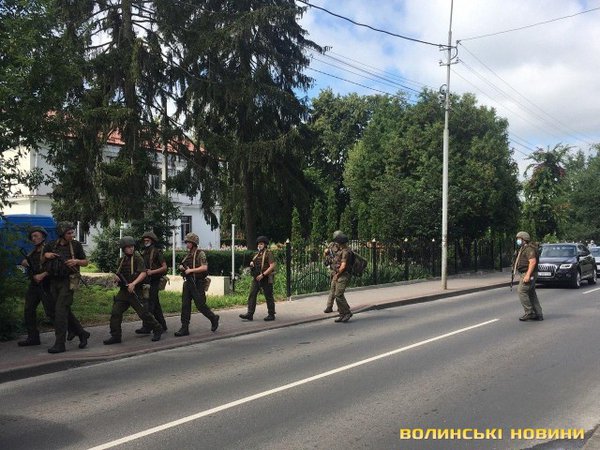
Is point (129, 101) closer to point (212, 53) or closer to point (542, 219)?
point (212, 53)

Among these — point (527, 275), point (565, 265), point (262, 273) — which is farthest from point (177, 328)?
point (565, 265)

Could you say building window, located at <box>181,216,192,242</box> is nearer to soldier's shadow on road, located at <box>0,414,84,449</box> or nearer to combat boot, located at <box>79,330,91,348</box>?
combat boot, located at <box>79,330,91,348</box>

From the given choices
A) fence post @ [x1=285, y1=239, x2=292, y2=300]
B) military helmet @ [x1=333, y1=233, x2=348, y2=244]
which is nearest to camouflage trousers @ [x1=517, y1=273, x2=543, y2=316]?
military helmet @ [x1=333, y1=233, x2=348, y2=244]

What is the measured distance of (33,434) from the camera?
5125mm

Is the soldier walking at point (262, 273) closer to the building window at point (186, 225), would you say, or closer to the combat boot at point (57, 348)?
the combat boot at point (57, 348)

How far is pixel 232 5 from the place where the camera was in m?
25.8

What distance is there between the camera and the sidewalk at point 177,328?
25.4 ft

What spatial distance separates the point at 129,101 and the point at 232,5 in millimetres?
8101

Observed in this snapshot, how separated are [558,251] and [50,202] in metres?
29.8

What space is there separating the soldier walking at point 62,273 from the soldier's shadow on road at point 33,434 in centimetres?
279

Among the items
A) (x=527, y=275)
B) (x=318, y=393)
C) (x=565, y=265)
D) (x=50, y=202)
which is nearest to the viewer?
(x=318, y=393)

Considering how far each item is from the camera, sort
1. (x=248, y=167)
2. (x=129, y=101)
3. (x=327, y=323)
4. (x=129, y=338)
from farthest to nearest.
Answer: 1. (x=248, y=167)
2. (x=129, y=101)
3. (x=327, y=323)
4. (x=129, y=338)

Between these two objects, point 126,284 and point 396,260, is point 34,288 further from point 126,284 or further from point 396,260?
point 396,260

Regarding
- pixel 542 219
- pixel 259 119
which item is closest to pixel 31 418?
pixel 259 119
